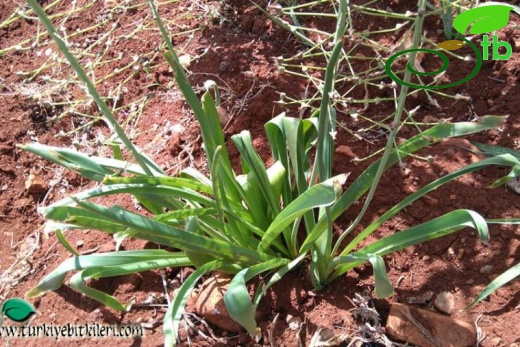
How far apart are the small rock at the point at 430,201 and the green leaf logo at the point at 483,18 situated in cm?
62

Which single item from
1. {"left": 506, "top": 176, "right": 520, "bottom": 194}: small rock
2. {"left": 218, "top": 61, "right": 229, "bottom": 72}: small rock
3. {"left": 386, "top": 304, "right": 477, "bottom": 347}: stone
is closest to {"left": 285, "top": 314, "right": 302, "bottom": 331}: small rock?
{"left": 386, "top": 304, "right": 477, "bottom": 347}: stone

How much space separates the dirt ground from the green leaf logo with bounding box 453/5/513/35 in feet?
0.62

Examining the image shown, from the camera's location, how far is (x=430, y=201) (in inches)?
73.9

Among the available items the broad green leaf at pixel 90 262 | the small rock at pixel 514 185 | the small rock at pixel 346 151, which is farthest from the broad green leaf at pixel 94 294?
the small rock at pixel 514 185

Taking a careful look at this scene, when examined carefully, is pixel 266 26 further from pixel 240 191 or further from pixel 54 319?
pixel 54 319

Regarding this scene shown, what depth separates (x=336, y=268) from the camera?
1713 mm

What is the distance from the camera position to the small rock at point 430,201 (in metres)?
1.87

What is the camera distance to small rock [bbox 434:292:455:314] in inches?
64.7

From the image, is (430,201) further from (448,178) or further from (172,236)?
(172,236)

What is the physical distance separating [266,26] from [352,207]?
1093 millimetres

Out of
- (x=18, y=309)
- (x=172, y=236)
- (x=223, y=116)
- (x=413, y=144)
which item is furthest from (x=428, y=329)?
(x=18, y=309)

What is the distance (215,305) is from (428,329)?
0.64 metres

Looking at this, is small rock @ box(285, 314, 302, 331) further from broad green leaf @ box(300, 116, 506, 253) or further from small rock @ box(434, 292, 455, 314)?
small rock @ box(434, 292, 455, 314)

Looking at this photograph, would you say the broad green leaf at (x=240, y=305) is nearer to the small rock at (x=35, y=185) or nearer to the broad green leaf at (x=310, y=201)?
the broad green leaf at (x=310, y=201)
